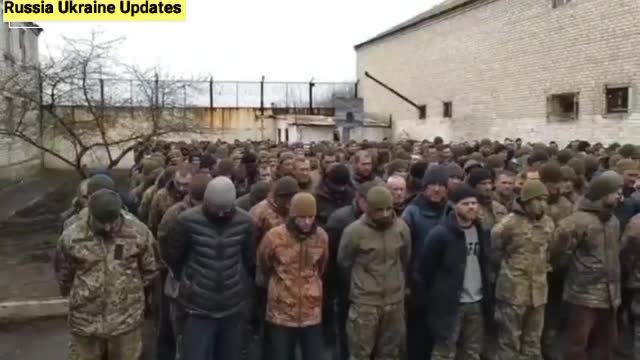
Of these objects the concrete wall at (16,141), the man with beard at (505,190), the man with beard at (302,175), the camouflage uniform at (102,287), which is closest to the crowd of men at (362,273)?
the camouflage uniform at (102,287)

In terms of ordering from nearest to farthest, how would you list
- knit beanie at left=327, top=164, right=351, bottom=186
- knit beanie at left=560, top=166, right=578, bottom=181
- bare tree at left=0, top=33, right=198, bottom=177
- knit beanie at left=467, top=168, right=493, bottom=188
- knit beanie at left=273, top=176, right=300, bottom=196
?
knit beanie at left=273, top=176, right=300, bottom=196
knit beanie at left=467, top=168, right=493, bottom=188
knit beanie at left=327, top=164, right=351, bottom=186
knit beanie at left=560, top=166, right=578, bottom=181
bare tree at left=0, top=33, right=198, bottom=177

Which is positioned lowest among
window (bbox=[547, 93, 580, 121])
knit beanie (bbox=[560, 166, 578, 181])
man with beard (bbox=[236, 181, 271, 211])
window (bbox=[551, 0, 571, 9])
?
man with beard (bbox=[236, 181, 271, 211])

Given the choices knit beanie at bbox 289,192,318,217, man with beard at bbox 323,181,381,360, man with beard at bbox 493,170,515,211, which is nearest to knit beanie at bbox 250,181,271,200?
man with beard at bbox 323,181,381,360

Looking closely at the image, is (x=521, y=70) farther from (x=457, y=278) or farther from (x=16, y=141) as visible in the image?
(x=16, y=141)

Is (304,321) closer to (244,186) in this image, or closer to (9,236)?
(244,186)

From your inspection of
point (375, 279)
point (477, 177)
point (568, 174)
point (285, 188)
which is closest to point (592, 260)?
point (477, 177)

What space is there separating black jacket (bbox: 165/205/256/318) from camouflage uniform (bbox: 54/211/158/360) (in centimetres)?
35

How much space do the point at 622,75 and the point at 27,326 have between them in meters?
12.9

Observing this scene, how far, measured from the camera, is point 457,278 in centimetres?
486

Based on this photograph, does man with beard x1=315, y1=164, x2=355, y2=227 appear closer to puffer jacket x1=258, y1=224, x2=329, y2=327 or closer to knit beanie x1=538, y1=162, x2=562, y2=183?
puffer jacket x1=258, y1=224, x2=329, y2=327

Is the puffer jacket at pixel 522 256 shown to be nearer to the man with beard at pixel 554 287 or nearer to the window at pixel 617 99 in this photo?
the man with beard at pixel 554 287

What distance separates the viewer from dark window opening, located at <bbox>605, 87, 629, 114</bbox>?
14.4 meters

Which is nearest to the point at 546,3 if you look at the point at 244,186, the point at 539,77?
the point at 539,77

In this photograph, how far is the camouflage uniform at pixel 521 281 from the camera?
5.05 meters
